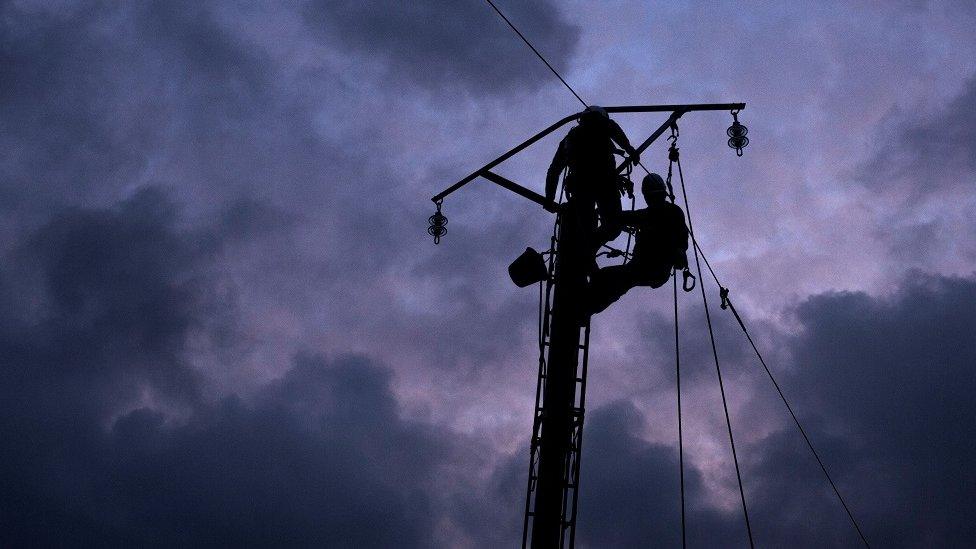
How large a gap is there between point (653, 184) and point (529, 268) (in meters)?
2.49

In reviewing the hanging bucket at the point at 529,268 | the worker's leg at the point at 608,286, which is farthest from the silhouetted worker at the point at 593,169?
the hanging bucket at the point at 529,268

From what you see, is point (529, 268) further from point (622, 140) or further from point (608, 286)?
point (622, 140)

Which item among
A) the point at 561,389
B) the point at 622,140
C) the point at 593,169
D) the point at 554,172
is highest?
the point at 622,140

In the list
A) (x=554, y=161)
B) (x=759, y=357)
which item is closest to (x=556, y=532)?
(x=554, y=161)

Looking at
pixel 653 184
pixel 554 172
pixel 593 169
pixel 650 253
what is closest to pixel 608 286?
pixel 650 253

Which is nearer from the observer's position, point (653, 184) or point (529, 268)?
point (529, 268)

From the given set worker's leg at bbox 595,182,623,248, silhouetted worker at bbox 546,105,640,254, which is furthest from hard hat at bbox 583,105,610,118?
worker's leg at bbox 595,182,623,248

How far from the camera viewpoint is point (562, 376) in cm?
826

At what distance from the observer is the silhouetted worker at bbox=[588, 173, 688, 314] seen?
9.16 meters

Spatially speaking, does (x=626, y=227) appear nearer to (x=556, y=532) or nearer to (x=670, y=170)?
(x=670, y=170)

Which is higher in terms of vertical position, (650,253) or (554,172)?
(554,172)

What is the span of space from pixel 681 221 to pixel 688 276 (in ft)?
2.74

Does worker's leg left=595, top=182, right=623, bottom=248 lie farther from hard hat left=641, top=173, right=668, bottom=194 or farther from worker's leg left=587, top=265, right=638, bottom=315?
hard hat left=641, top=173, right=668, bottom=194

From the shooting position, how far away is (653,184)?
10594 mm
